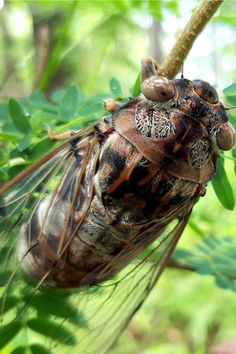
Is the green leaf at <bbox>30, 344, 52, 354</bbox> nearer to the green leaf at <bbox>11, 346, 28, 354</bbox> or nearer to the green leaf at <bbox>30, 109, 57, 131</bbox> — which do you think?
the green leaf at <bbox>11, 346, 28, 354</bbox>

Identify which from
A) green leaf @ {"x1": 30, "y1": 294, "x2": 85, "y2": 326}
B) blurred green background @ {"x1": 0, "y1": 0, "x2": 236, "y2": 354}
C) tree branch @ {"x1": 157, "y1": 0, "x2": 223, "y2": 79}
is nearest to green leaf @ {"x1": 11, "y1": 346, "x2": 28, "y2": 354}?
green leaf @ {"x1": 30, "y1": 294, "x2": 85, "y2": 326}

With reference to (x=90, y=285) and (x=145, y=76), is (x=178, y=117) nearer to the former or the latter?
(x=145, y=76)

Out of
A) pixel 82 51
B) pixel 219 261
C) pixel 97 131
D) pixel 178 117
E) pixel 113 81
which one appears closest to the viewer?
pixel 178 117

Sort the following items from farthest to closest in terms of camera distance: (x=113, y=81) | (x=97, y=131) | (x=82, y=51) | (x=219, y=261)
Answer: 1. (x=82, y=51)
2. (x=219, y=261)
3. (x=113, y=81)
4. (x=97, y=131)

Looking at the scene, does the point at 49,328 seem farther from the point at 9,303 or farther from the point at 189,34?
the point at 189,34

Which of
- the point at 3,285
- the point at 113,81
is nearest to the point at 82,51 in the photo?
the point at 113,81

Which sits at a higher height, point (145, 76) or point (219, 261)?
point (145, 76)
